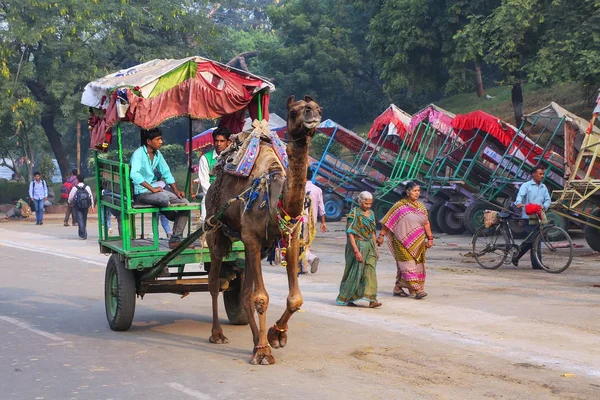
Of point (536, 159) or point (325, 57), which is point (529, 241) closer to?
point (536, 159)

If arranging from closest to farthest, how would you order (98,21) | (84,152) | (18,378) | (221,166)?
(18,378) → (221,166) → (98,21) → (84,152)

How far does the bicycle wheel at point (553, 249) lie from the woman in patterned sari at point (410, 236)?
147 inches

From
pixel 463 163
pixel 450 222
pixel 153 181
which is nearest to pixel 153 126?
pixel 153 181

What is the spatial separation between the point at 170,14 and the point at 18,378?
1300 inches

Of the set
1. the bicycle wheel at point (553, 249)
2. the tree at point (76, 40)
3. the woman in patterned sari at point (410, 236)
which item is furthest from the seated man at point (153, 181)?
the tree at point (76, 40)

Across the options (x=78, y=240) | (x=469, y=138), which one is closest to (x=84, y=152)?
(x=78, y=240)

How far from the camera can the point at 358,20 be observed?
1732 inches

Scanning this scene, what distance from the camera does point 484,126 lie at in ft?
70.7

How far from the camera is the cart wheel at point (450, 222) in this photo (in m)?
23.7

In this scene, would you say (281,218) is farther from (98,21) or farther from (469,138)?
(98,21)

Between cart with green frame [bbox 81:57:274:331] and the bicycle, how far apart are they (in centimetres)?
694

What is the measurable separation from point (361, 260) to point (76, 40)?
91.3 ft

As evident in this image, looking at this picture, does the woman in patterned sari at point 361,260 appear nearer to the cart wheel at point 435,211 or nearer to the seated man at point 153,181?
the seated man at point 153,181

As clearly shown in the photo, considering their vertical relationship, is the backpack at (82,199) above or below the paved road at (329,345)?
above
